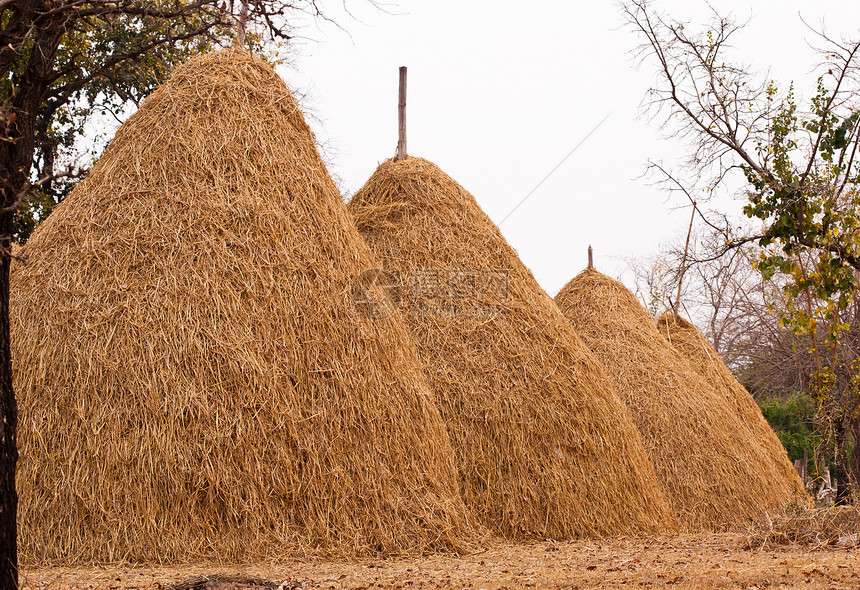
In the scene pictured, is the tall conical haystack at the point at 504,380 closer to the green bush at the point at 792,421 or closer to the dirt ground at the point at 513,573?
the dirt ground at the point at 513,573

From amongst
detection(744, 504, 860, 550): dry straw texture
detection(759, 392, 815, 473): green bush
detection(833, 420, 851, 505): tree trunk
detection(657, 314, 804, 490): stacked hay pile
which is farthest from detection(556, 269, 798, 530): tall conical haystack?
detection(759, 392, 815, 473): green bush

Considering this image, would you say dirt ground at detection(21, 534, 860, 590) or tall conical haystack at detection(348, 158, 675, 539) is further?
tall conical haystack at detection(348, 158, 675, 539)

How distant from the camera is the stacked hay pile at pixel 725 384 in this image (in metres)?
13.8

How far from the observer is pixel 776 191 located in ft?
26.4

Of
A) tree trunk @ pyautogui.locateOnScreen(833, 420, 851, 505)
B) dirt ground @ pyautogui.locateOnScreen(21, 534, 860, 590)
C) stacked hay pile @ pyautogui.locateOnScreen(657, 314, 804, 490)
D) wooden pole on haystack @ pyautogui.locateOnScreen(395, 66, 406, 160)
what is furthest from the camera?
tree trunk @ pyautogui.locateOnScreen(833, 420, 851, 505)

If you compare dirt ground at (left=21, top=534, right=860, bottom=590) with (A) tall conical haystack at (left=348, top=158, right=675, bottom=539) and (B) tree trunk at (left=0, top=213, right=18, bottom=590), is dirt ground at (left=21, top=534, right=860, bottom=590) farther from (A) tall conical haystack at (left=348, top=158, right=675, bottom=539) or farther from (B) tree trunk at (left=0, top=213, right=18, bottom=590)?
(A) tall conical haystack at (left=348, top=158, right=675, bottom=539)

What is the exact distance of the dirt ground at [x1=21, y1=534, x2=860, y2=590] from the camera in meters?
5.39

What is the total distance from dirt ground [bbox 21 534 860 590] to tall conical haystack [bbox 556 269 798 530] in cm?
378

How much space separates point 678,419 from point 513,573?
6441mm

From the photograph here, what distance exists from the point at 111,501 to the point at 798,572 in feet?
18.1

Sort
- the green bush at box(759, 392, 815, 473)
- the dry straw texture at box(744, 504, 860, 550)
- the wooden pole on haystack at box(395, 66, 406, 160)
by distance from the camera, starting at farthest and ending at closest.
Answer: the green bush at box(759, 392, 815, 473), the wooden pole on haystack at box(395, 66, 406, 160), the dry straw texture at box(744, 504, 860, 550)

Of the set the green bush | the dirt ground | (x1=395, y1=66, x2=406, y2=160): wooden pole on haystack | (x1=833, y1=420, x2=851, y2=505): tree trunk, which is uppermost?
(x1=395, y1=66, x2=406, y2=160): wooden pole on haystack

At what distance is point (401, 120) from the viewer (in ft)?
36.3

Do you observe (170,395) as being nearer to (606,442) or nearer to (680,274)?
(606,442)
